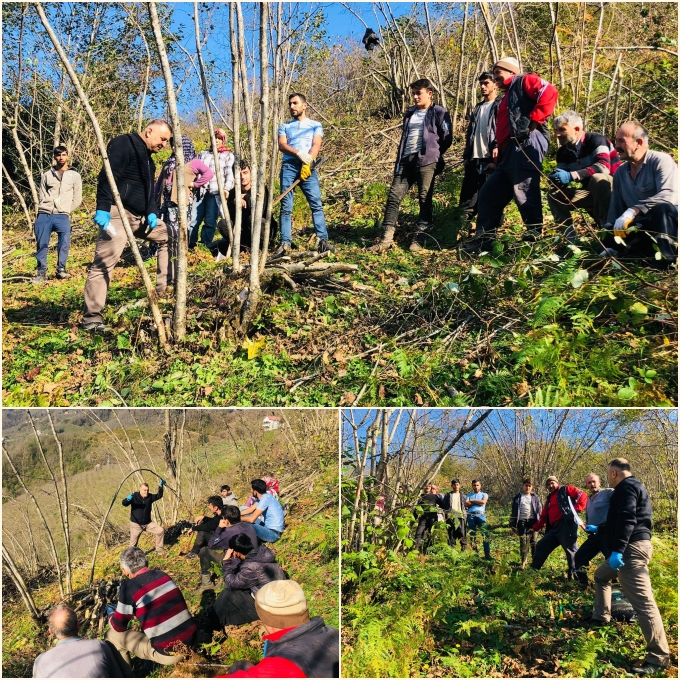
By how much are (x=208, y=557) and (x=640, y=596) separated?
2573 mm

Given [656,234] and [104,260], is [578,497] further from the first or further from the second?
[104,260]

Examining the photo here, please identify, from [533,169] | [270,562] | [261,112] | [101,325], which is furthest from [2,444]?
[533,169]

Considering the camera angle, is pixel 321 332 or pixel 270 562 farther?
pixel 321 332

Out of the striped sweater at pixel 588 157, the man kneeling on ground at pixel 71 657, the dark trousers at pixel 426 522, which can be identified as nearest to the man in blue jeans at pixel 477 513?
the dark trousers at pixel 426 522

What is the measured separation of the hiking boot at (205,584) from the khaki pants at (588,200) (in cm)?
346

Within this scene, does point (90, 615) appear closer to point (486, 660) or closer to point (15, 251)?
point (486, 660)

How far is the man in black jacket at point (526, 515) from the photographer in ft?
14.4

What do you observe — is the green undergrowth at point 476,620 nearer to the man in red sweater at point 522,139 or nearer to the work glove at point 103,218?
the man in red sweater at point 522,139

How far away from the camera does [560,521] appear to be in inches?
172

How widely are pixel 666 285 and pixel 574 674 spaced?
235 centimetres

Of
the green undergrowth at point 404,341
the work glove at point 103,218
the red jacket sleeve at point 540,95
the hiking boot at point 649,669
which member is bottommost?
the hiking boot at point 649,669

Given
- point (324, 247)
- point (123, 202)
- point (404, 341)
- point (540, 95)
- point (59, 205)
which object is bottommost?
A: point (404, 341)

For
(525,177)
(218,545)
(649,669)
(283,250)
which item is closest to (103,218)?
(283,250)

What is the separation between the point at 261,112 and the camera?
4.54 m
